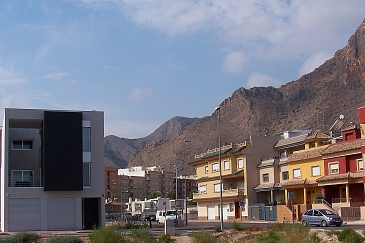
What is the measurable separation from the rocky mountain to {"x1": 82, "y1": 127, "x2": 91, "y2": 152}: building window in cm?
6437

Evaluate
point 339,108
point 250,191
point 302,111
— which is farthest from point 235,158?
point 302,111

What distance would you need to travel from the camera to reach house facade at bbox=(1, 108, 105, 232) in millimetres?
48219

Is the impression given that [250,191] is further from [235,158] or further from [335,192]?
[335,192]

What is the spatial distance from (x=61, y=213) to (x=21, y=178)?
207 inches

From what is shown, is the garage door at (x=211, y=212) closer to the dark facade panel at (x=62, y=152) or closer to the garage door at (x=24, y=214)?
the dark facade panel at (x=62, y=152)

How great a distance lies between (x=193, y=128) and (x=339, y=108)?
56.6m

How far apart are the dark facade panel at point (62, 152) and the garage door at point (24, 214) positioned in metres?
1.92

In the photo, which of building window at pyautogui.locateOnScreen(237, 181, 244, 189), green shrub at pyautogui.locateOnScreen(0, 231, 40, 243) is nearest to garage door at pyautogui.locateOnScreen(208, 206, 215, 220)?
building window at pyautogui.locateOnScreen(237, 181, 244, 189)

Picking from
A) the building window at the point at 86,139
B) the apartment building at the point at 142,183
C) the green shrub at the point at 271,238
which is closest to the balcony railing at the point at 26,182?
the building window at the point at 86,139

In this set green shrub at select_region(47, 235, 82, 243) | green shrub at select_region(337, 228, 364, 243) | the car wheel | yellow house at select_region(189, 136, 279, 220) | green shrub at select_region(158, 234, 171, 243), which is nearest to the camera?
green shrub at select_region(337, 228, 364, 243)

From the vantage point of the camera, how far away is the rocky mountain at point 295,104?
386 feet

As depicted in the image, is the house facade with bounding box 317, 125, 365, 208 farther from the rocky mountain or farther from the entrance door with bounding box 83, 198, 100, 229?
the rocky mountain

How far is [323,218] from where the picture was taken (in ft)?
154

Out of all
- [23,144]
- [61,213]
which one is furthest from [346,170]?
[23,144]
